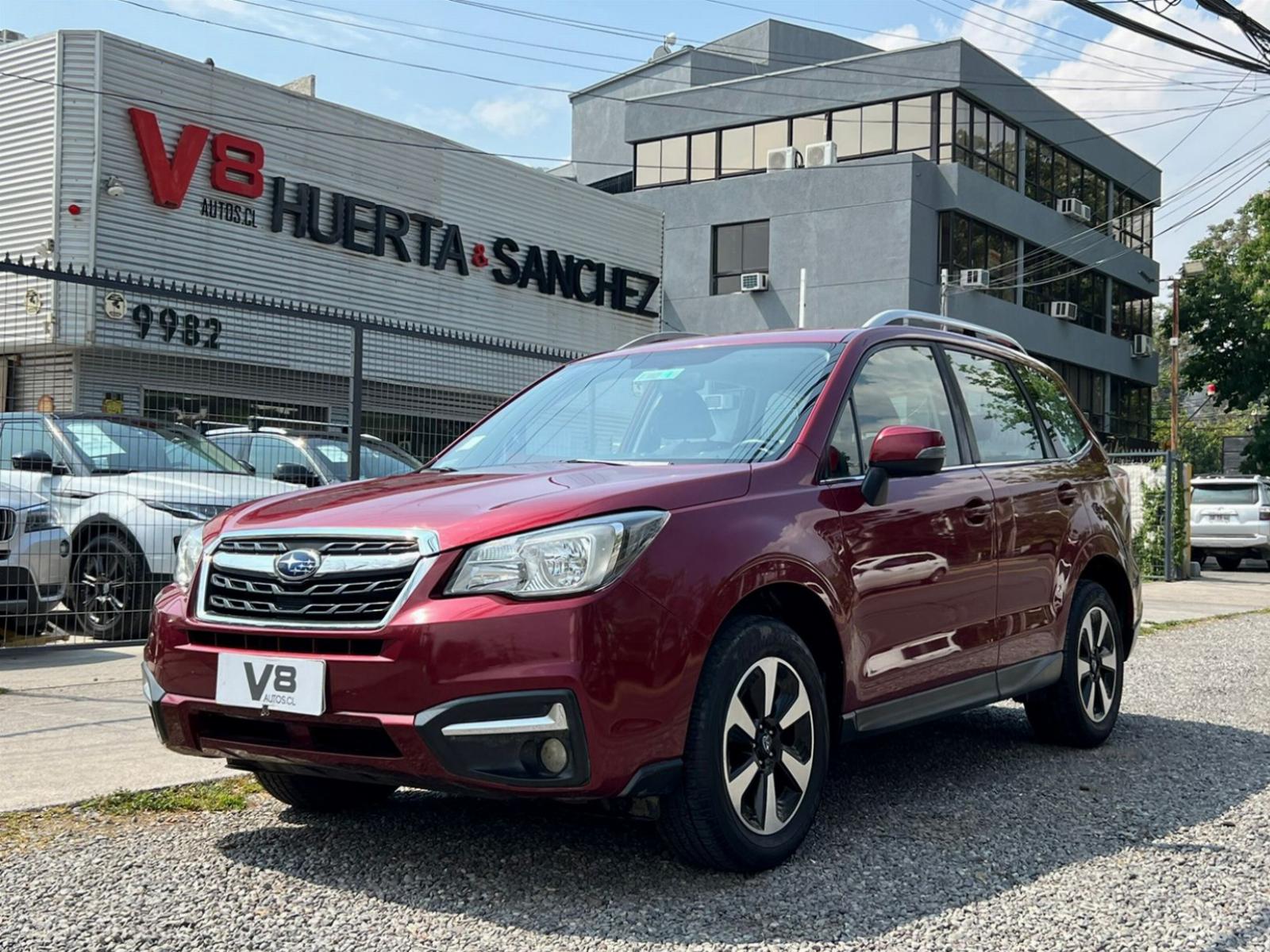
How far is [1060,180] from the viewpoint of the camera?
3988 cm

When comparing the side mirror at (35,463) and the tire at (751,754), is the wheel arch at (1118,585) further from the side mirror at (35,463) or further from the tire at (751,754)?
the side mirror at (35,463)

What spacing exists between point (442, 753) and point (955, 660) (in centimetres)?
226

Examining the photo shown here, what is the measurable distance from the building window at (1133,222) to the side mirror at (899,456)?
41607mm

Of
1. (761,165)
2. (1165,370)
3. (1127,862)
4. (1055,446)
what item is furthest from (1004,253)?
(1165,370)

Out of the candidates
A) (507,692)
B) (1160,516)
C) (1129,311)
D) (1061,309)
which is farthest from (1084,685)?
(1129,311)

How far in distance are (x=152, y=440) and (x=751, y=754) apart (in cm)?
623

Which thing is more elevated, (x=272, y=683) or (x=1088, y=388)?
(x=1088, y=388)

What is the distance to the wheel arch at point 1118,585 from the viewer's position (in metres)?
6.31

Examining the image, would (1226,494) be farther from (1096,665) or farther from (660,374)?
(660,374)

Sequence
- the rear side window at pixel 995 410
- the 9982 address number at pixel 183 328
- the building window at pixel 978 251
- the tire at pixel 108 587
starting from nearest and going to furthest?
the rear side window at pixel 995 410, the 9982 address number at pixel 183 328, the tire at pixel 108 587, the building window at pixel 978 251

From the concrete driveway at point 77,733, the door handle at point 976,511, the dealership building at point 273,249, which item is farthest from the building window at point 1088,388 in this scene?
the door handle at point 976,511

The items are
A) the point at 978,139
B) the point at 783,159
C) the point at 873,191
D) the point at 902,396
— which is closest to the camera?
the point at 902,396

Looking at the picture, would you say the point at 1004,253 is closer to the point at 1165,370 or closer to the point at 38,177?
the point at 38,177

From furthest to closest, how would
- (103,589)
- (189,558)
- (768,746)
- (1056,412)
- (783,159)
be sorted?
1. (783,159)
2. (103,589)
3. (1056,412)
4. (189,558)
5. (768,746)
